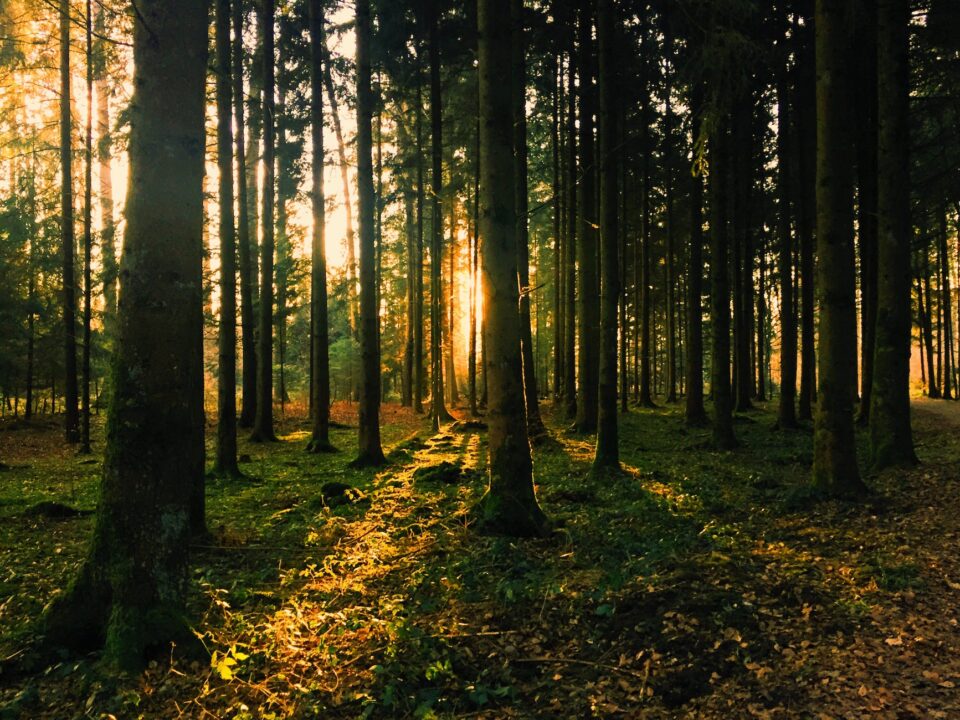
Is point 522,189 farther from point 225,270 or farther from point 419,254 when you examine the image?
point 225,270

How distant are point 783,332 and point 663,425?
5203 millimetres

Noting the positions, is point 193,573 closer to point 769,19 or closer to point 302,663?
point 302,663

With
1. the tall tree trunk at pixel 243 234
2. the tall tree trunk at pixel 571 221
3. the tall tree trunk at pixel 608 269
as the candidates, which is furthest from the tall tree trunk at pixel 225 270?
the tall tree trunk at pixel 571 221

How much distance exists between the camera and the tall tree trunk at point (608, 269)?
10.9 metres

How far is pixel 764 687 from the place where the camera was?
365 centimetres

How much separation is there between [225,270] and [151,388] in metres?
7.89

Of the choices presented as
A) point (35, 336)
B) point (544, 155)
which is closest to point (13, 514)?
point (35, 336)

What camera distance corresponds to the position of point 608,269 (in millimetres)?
11086

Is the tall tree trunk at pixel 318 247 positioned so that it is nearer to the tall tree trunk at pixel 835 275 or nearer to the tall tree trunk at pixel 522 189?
the tall tree trunk at pixel 522 189

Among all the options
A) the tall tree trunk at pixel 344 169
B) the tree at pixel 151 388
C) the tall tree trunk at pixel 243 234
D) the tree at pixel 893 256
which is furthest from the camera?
the tall tree trunk at pixel 344 169

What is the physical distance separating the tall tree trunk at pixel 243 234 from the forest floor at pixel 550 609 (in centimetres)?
837

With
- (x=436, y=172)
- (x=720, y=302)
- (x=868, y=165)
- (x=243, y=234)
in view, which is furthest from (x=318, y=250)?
(x=868, y=165)

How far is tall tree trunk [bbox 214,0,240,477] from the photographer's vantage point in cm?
1049

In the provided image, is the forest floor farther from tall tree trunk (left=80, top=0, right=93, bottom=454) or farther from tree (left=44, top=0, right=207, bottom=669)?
tall tree trunk (left=80, top=0, right=93, bottom=454)
